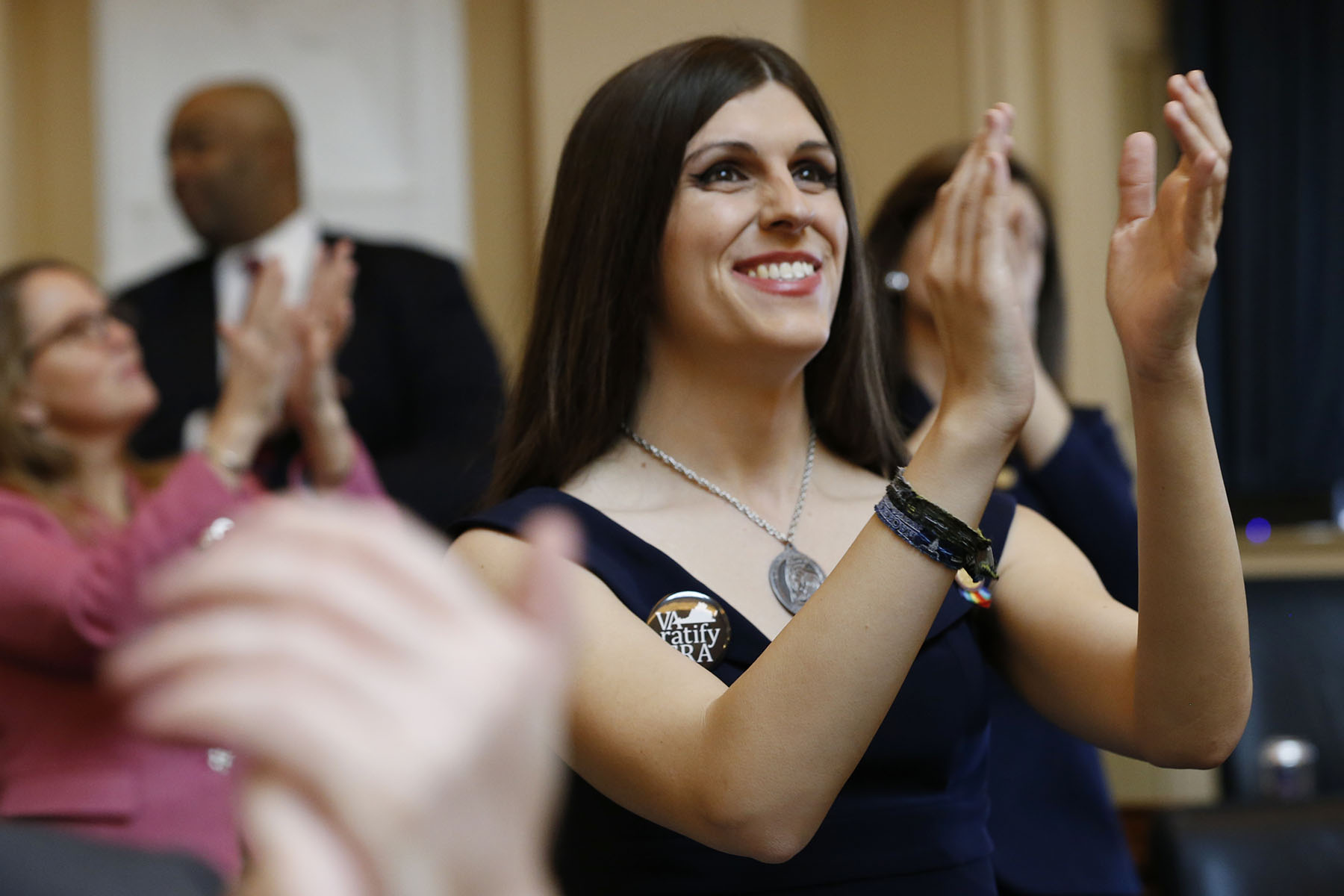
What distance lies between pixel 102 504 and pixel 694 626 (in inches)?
60.0

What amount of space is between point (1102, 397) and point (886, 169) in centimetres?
102

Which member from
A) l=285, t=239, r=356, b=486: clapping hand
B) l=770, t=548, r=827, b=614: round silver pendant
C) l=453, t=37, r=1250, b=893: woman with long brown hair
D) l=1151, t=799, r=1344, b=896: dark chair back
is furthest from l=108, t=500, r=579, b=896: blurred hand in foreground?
l=285, t=239, r=356, b=486: clapping hand

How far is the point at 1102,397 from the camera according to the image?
442 cm

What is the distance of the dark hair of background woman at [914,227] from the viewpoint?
8.16 ft

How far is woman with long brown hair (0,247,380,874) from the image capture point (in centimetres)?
212

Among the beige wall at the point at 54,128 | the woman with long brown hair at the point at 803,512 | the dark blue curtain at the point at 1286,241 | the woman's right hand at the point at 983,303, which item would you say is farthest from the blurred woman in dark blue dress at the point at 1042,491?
the beige wall at the point at 54,128

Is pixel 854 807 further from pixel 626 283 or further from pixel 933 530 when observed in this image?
pixel 626 283

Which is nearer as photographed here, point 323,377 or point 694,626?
point 694,626

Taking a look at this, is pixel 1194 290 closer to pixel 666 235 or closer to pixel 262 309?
pixel 666 235

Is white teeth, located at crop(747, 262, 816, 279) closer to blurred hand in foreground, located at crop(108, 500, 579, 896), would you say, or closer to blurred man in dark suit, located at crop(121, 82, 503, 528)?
blurred hand in foreground, located at crop(108, 500, 579, 896)

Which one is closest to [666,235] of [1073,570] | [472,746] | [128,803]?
[1073,570]

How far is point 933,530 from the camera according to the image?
1146 millimetres

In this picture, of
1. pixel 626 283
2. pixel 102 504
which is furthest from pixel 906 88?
pixel 626 283

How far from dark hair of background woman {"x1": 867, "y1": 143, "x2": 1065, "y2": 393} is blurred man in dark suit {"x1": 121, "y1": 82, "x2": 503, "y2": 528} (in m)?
0.90
